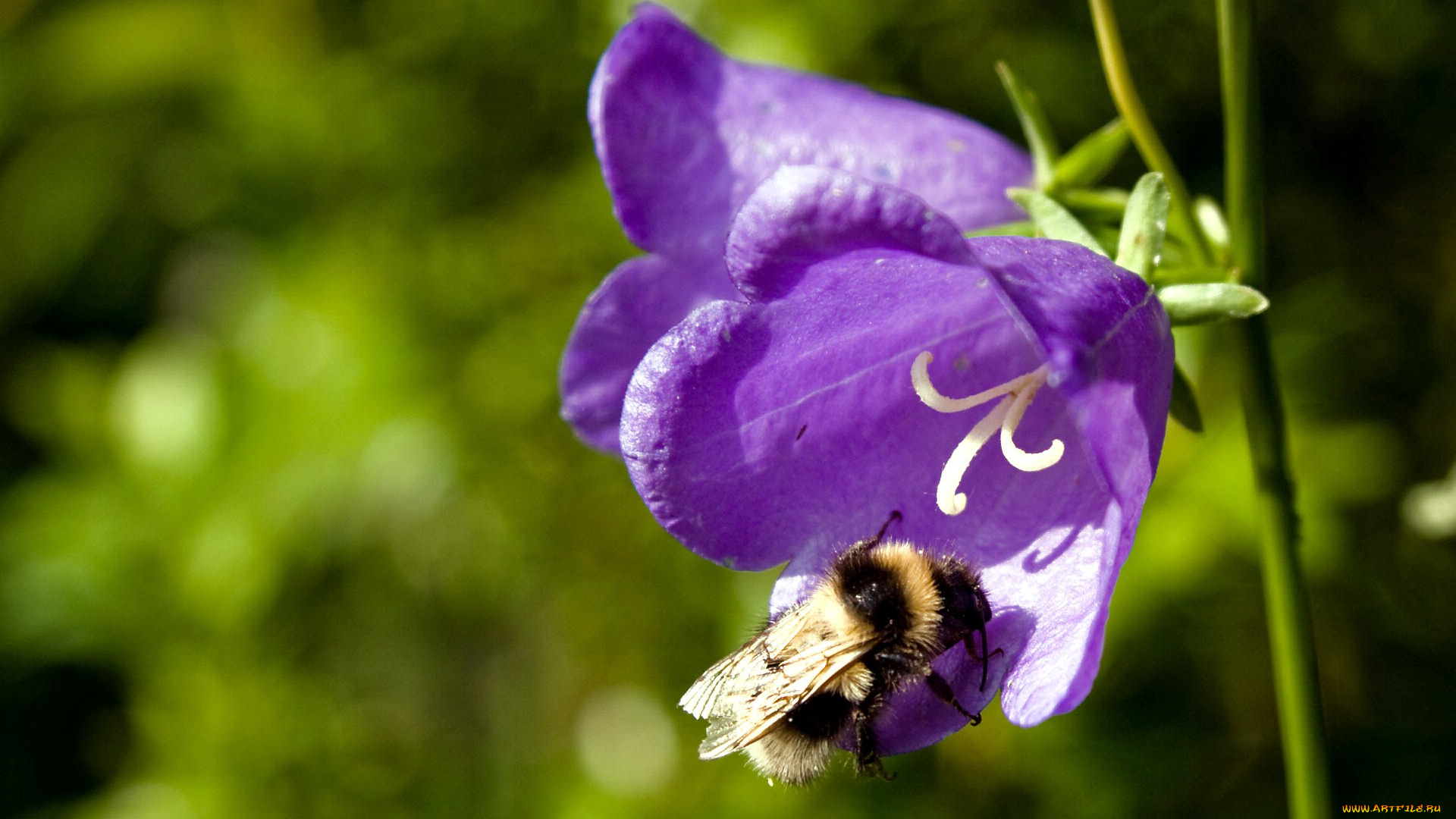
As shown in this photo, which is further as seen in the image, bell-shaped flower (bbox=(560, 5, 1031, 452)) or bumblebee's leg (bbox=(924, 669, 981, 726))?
bell-shaped flower (bbox=(560, 5, 1031, 452))

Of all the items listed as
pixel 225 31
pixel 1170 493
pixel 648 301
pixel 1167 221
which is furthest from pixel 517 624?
pixel 1167 221

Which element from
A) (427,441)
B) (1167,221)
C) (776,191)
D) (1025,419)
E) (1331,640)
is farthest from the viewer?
(427,441)

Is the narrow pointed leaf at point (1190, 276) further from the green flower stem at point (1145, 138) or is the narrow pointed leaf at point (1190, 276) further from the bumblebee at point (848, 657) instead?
the bumblebee at point (848, 657)

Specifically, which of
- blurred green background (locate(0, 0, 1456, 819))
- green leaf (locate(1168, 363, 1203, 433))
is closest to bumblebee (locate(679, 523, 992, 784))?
green leaf (locate(1168, 363, 1203, 433))

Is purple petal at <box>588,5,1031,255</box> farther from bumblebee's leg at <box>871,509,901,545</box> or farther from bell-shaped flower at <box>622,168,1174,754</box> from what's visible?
bumblebee's leg at <box>871,509,901,545</box>

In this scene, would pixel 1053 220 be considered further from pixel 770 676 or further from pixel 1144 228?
pixel 770 676

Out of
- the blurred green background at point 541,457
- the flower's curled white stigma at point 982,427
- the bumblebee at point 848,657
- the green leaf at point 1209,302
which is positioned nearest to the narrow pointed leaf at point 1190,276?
the green leaf at point 1209,302

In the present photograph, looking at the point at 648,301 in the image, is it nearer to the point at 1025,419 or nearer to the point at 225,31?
the point at 1025,419
